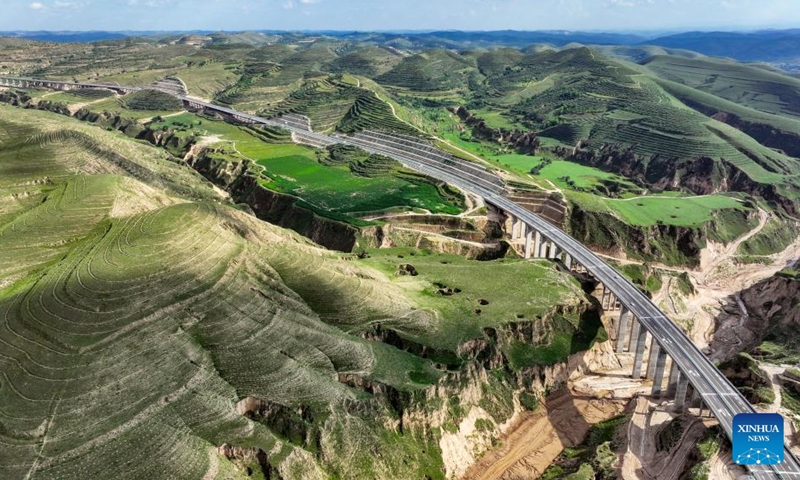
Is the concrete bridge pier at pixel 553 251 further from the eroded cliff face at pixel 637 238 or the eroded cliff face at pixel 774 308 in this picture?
the eroded cliff face at pixel 774 308

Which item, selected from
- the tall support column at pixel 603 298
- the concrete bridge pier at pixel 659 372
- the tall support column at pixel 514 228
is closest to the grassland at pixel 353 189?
the tall support column at pixel 514 228

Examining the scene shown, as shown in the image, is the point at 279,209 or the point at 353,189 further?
the point at 353,189

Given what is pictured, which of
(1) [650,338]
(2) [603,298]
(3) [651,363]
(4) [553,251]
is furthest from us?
(4) [553,251]

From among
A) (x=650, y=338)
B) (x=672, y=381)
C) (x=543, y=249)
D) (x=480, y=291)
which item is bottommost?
(x=650, y=338)

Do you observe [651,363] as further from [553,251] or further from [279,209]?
[279,209]

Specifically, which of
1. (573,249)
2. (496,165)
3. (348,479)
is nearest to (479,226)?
(573,249)

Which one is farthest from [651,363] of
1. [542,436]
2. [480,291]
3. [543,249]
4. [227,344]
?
[227,344]

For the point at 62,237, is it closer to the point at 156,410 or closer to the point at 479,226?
the point at 156,410

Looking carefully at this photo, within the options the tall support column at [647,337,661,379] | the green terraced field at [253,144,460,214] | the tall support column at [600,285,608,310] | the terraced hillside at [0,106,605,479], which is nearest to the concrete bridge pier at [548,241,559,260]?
the tall support column at [600,285,608,310]

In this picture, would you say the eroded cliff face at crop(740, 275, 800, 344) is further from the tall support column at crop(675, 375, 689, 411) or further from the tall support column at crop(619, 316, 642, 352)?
the tall support column at crop(675, 375, 689, 411)
